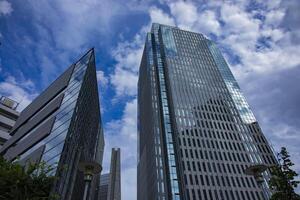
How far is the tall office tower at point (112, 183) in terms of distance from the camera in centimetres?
16164

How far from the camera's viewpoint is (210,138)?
8419cm

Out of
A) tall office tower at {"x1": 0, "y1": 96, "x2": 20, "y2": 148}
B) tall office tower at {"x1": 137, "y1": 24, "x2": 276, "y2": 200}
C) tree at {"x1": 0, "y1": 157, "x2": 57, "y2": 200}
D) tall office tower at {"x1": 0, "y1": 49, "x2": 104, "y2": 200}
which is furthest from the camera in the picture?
tall office tower at {"x1": 137, "y1": 24, "x2": 276, "y2": 200}

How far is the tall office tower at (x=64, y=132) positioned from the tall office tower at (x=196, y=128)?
122 ft

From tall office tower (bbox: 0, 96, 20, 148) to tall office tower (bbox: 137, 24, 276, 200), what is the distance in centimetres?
4657

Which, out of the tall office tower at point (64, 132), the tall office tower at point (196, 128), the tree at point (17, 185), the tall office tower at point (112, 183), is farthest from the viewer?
the tall office tower at point (112, 183)

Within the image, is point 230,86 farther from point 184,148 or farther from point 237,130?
point 184,148

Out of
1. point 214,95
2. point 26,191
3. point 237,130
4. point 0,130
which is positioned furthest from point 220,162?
point 26,191

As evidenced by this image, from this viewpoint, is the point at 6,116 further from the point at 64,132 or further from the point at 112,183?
the point at 112,183

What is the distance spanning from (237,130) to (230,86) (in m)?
27.6

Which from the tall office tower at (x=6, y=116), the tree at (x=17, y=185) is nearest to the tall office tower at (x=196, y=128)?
the tall office tower at (x=6, y=116)

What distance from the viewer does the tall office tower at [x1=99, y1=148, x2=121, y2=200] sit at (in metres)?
162

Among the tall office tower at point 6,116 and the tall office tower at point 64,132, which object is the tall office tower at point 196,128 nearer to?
the tall office tower at point 64,132

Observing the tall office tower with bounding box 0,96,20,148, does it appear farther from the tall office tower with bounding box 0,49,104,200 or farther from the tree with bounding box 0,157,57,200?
the tree with bounding box 0,157,57,200

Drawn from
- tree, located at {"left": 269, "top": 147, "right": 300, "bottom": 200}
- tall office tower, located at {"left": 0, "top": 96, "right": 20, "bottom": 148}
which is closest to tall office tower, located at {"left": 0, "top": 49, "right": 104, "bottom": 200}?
tall office tower, located at {"left": 0, "top": 96, "right": 20, "bottom": 148}
